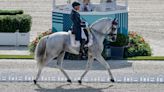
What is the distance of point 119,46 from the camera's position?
25.9 metres

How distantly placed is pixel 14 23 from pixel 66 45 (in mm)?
8896

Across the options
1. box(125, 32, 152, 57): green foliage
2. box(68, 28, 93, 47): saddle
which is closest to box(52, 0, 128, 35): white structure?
box(125, 32, 152, 57): green foliage

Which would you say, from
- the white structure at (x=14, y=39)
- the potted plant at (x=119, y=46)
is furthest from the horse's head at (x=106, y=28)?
the white structure at (x=14, y=39)

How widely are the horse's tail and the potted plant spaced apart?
5.35m

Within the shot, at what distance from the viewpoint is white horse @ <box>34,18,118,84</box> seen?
20562 mm

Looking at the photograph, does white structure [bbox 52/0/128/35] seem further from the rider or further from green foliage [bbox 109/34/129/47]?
the rider

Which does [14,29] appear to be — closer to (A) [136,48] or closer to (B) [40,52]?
(A) [136,48]

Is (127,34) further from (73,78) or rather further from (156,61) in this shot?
(73,78)

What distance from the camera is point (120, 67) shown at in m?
23.6

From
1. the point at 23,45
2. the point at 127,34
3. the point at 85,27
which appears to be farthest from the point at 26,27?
the point at 85,27

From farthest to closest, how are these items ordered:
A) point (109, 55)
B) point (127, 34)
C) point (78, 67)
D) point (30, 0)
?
point (30, 0), point (127, 34), point (109, 55), point (78, 67)

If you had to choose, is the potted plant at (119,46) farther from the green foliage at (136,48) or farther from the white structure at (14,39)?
the white structure at (14,39)

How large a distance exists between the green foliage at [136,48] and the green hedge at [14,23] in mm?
5042

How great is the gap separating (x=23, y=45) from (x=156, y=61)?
6.83 m
